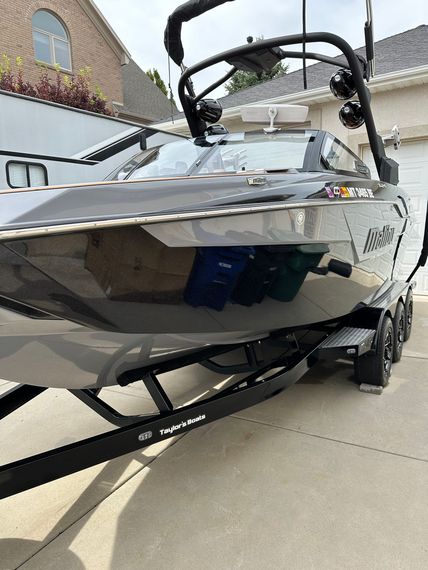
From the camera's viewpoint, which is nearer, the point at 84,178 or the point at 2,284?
the point at 2,284

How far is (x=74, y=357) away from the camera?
1871 mm

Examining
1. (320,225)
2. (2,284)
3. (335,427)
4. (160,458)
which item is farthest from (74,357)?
(335,427)

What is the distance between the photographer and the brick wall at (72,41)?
13070mm

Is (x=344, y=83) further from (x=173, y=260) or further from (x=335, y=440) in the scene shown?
(x=335, y=440)

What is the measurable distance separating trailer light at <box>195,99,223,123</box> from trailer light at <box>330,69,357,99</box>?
1087mm

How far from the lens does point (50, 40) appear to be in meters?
14.3

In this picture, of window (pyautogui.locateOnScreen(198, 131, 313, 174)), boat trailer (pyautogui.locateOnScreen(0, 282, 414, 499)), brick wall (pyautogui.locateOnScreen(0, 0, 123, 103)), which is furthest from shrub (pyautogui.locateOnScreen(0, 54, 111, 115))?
boat trailer (pyautogui.locateOnScreen(0, 282, 414, 499))

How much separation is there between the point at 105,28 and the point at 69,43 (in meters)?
1.54

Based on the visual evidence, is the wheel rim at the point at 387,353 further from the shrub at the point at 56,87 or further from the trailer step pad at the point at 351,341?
the shrub at the point at 56,87

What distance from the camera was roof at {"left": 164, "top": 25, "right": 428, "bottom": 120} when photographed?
7957 millimetres

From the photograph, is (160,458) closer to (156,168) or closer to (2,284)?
(2,284)

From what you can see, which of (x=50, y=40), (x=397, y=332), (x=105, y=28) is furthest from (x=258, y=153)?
(x=105, y=28)

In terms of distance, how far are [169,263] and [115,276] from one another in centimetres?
21

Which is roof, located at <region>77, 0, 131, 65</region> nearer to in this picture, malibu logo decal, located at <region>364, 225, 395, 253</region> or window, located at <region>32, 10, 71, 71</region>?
window, located at <region>32, 10, 71, 71</region>
